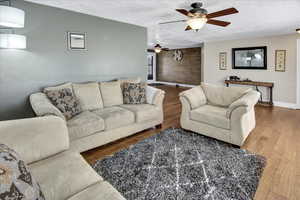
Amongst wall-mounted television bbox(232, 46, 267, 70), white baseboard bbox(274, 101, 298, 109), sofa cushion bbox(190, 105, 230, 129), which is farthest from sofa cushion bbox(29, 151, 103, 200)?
wall-mounted television bbox(232, 46, 267, 70)

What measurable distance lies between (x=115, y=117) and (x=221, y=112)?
189 cm

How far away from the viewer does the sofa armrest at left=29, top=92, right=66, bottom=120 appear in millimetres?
2146

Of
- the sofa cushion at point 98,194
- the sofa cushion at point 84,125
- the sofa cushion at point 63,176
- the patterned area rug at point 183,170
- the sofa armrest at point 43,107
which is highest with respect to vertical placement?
the sofa armrest at point 43,107

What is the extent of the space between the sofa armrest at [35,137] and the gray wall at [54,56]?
1642mm

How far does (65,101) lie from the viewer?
107 inches

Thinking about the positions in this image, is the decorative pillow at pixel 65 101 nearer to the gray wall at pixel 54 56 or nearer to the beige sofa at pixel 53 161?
the gray wall at pixel 54 56

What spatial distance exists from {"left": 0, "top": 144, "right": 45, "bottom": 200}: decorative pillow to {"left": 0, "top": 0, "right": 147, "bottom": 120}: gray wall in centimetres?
232

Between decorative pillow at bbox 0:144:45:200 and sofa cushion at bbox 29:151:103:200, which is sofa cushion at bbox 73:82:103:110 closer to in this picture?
sofa cushion at bbox 29:151:103:200


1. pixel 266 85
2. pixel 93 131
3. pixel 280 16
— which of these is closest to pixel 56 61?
pixel 93 131

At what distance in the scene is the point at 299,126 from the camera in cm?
367

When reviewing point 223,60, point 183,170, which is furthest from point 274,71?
point 183,170

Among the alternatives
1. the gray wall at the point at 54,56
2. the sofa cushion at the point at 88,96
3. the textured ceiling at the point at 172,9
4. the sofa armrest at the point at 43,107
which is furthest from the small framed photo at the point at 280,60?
the sofa armrest at the point at 43,107

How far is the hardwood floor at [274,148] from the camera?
1.84m

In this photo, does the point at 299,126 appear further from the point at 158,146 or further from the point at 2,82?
the point at 2,82
